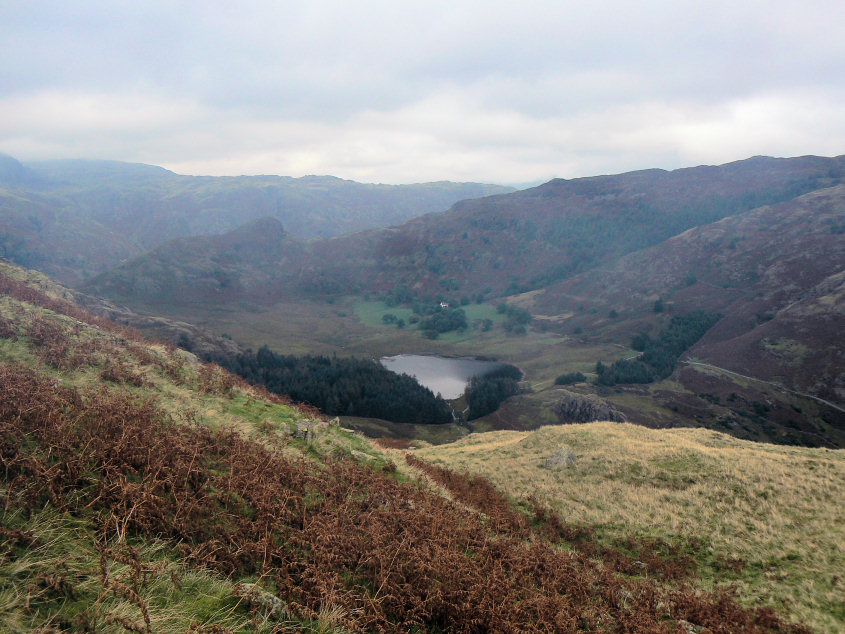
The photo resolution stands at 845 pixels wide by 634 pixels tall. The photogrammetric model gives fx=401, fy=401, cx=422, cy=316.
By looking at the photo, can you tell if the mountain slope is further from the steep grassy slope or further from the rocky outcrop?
the steep grassy slope

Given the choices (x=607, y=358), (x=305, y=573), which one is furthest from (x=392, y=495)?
(x=607, y=358)

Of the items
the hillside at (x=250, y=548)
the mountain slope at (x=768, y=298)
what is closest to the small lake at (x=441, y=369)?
the mountain slope at (x=768, y=298)

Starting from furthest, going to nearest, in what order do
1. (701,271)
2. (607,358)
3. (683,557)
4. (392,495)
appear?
(701,271) < (607,358) < (683,557) < (392,495)

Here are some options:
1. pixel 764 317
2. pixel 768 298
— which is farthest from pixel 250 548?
pixel 768 298

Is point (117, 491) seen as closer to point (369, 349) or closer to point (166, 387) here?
point (166, 387)

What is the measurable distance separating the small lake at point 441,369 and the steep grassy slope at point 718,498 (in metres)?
102

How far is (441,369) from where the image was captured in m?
159

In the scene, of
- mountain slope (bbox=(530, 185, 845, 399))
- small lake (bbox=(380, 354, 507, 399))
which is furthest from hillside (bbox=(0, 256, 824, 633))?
mountain slope (bbox=(530, 185, 845, 399))

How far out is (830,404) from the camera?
315ft

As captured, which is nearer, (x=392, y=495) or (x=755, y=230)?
(x=392, y=495)

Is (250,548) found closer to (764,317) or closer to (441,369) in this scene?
(441,369)

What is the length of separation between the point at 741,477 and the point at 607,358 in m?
140

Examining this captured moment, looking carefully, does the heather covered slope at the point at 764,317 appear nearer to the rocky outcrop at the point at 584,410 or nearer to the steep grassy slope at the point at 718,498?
the rocky outcrop at the point at 584,410

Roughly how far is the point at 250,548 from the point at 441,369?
15304 centimetres
